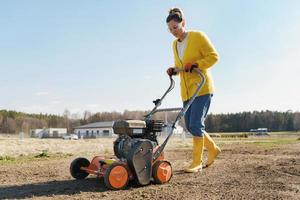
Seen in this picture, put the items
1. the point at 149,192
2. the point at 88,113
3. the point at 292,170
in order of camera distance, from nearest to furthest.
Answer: the point at 149,192
the point at 292,170
the point at 88,113

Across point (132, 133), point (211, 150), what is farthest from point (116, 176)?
point (211, 150)

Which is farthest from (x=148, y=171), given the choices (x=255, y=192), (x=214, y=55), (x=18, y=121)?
(x=18, y=121)

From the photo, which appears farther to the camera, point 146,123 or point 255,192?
point 146,123

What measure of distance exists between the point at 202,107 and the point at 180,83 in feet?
2.34


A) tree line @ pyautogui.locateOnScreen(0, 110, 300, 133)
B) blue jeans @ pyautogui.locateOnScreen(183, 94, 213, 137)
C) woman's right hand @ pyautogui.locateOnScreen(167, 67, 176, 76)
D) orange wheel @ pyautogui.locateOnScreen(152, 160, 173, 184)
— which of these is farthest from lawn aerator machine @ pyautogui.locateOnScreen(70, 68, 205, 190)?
tree line @ pyautogui.locateOnScreen(0, 110, 300, 133)

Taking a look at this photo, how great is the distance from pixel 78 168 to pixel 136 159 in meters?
1.47

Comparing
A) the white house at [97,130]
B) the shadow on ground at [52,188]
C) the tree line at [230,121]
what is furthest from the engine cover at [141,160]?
the tree line at [230,121]

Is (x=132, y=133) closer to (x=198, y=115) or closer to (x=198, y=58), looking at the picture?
(x=198, y=115)

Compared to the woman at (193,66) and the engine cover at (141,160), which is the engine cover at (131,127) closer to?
the engine cover at (141,160)

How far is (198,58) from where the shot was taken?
19.9 ft

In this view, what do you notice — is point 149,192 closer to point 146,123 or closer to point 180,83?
point 146,123

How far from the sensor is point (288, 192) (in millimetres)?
4250

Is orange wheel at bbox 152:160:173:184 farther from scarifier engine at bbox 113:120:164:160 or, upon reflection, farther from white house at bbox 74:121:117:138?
white house at bbox 74:121:117:138

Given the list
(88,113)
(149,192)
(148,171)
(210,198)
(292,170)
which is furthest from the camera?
(88,113)
